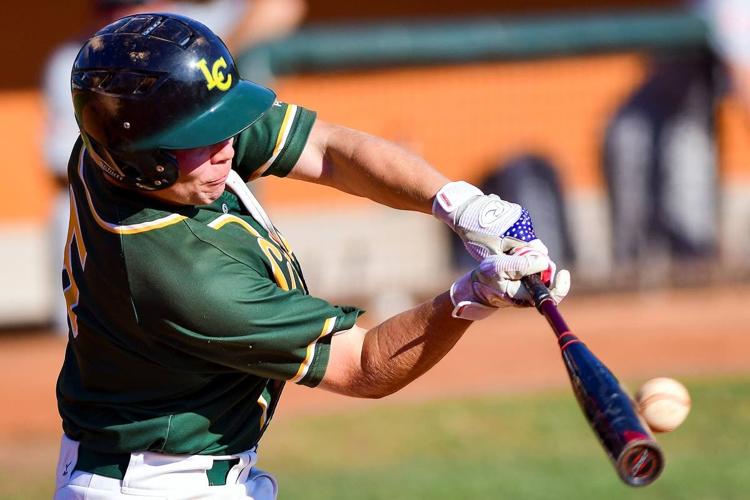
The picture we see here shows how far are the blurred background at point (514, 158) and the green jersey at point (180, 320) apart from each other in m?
5.06

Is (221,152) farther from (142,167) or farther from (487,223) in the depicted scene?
(487,223)

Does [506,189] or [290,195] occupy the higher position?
[506,189]

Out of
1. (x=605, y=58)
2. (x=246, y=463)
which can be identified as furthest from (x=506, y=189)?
(x=246, y=463)

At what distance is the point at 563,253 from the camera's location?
10.5m

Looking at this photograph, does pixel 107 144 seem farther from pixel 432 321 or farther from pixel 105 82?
pixel 432 321

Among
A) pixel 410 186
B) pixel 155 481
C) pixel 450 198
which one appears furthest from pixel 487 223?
pixel 155 481

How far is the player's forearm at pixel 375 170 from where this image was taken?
11.6 feet

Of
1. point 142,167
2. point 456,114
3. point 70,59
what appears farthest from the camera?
point 456,114

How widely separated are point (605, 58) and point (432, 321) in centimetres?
807

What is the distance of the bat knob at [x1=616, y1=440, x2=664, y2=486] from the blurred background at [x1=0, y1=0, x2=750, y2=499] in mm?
5675

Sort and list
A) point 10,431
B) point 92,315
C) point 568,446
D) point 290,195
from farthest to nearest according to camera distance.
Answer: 1. point 290,195
2. point 10,431
3. point 568,446
4. point 92,315

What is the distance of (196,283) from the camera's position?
3162 mm

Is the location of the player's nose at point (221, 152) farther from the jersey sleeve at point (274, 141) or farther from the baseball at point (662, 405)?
the baseball at point (662, 405)

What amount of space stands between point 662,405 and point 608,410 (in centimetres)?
31
